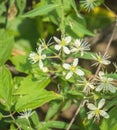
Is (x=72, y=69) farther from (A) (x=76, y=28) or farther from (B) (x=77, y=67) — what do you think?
(A) (x=76, y=28)

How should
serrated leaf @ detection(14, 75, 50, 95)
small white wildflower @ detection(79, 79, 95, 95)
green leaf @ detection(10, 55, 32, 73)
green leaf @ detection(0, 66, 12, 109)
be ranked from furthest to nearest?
green leaf @ detection(10, 55, 32, 73) → serrated leaf @ detection(14, 75, 50, 95) → small white wildflower @ detection(79, 79, 95, 95) → green leaf @ detection(0, 66, 12, 109)

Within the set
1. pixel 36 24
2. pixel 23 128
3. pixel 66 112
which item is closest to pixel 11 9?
pixel 36 24

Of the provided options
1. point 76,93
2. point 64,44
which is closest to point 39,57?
point 64,44

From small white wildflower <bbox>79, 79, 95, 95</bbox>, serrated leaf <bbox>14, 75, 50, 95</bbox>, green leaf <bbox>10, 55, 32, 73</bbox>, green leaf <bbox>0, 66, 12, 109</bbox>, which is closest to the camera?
green leaf <bbox>0, 66, 12, 109</bbox>

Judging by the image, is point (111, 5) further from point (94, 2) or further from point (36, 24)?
point (94, 2)

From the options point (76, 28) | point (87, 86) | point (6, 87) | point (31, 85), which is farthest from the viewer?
point (76, 28)

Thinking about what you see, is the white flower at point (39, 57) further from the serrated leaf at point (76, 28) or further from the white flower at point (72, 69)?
the serrated leaf at point (76, 28)

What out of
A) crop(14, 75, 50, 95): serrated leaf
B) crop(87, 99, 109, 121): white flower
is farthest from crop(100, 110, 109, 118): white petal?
crop(14, 75, 50, 95): serrated leaf

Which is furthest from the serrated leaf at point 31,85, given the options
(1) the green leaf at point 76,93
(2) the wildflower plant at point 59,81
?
(1) the green leaf at point 76,93

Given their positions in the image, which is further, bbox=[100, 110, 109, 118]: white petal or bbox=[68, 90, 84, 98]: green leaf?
bbox=[68, 90, 84, 98]: green leaf

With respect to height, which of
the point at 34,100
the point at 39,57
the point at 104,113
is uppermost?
the point at 39,57

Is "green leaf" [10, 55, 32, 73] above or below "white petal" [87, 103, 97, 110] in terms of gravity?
above

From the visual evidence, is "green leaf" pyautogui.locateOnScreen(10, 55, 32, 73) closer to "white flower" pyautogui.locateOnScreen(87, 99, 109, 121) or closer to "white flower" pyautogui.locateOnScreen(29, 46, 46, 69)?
"white flower" pyautogui.locateOnScreen(29, 46, 46, 69)
